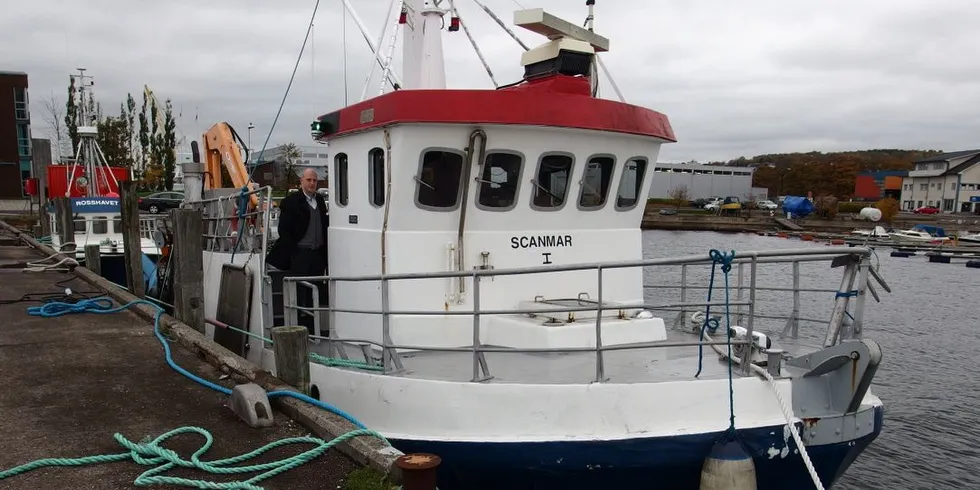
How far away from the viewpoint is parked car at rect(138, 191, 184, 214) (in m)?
33.0

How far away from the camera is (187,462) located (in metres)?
4.24

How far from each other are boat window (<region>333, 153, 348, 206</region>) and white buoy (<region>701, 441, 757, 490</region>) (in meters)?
4.21

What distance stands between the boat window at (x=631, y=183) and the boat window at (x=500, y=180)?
119cm

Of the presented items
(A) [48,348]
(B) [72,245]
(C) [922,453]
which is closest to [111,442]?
(A) [48,348]

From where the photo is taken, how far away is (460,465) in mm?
4969

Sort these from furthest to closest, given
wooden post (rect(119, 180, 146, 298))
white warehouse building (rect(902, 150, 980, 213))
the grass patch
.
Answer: white warehouse building (rect(902, 150, 980, 213)) → wooden post (rect(119, 180, 146, 298)) → the grass patch

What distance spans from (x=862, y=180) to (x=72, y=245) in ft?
306

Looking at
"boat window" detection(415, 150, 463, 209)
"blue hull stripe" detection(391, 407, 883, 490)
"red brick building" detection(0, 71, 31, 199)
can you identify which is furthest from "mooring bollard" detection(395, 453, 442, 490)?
"red brick building" detection(0, 71, 31, 199)

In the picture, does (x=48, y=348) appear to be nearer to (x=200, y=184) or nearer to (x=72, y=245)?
(x=200, y=184)

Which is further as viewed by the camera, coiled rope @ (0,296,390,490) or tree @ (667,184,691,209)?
tree @ (667,184,691,209)

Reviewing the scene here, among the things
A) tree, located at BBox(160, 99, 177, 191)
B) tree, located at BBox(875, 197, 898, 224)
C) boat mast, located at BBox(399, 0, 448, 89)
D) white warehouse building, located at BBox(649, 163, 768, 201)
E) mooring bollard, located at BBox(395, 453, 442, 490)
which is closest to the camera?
mooring bollard, located at BBox(395, 453, 442, 490)

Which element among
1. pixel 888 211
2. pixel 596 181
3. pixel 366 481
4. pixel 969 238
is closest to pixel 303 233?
pixel 596 181

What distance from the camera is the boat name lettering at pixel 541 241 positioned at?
21.3ft

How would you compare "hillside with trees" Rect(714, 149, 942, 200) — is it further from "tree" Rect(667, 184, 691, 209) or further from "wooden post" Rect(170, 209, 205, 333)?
"wooden post" Rect(170, 209, 205, 333)
